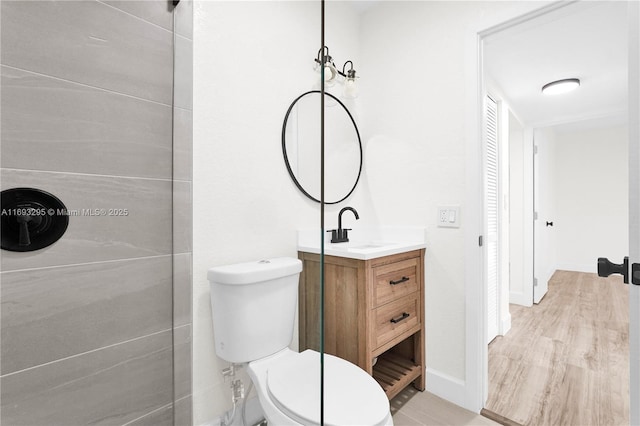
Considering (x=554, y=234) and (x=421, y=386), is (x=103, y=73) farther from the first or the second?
(x=554, y=234)

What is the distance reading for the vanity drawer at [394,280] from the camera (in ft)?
4.45

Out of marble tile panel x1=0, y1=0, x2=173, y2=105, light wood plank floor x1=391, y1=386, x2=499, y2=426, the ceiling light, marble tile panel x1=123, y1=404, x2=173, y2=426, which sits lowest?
light wood plank floor x1=391, y1=386, x2=499, y2=426

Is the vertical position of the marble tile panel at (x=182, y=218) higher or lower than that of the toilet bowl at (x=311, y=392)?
higher

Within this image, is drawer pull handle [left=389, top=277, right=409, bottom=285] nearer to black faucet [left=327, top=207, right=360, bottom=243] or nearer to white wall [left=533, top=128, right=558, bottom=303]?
black faucet [left=327, top=207, right=360, bottom=243]

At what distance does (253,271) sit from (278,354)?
0.27m

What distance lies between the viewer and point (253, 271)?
0.98m

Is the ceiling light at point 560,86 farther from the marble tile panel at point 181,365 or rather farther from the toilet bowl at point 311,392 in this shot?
the marble tile panel at point 181,365

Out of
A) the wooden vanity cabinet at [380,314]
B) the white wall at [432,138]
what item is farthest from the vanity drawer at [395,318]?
the white wall at [432,138]

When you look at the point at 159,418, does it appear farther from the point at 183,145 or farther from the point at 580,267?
the point at 580,267

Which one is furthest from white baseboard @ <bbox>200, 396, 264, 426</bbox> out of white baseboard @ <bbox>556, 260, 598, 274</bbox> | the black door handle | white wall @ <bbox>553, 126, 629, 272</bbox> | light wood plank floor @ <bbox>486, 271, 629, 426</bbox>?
white baseboard @ <bbox>556, 260, 598, 274</bbox>

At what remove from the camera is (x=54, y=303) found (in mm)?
605

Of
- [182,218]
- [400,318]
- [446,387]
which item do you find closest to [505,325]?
[446,387]

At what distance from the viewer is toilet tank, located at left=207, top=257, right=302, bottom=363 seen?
35.5 inches

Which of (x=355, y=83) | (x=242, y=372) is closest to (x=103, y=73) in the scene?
(x=242, y=372)
